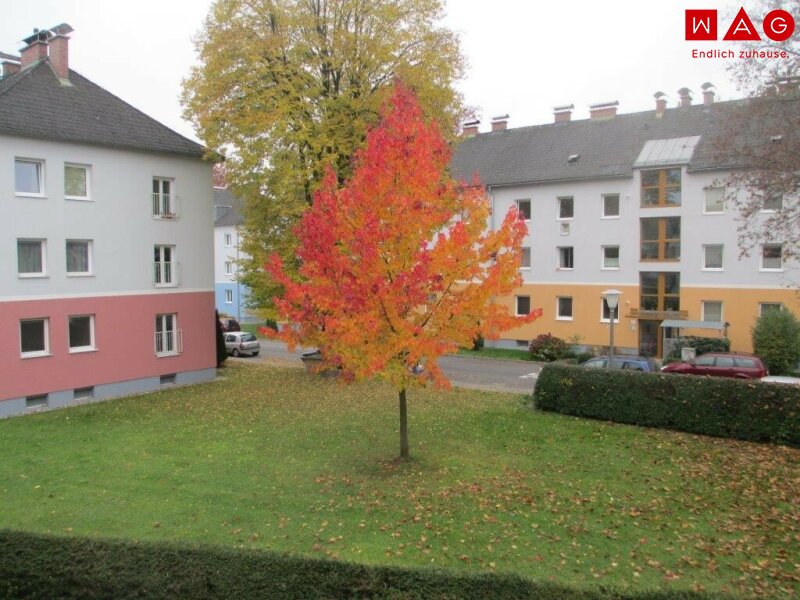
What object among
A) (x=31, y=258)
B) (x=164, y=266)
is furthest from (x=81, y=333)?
(x=164, y=266)

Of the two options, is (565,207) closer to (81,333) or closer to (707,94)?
(707,94)

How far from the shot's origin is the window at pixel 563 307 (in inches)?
1436

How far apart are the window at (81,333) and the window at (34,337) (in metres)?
0.90

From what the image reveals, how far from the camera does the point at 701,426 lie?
16422mm

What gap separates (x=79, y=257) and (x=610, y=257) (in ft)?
85.1

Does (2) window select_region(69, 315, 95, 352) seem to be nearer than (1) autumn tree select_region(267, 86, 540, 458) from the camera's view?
No

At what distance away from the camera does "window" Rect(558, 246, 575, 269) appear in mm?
36531

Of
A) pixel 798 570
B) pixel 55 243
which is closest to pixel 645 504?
pixel 798 570

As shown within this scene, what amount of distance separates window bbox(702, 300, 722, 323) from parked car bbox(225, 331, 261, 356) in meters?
24.1

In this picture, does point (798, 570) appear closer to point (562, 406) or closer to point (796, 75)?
point (562, 406)

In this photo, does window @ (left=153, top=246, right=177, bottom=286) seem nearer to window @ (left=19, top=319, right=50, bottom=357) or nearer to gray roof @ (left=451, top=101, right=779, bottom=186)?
window @ (left=19, top=319, right=50, bottom=357)

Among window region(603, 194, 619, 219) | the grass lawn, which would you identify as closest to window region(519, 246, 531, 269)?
window region(603, 194, 619, 219)

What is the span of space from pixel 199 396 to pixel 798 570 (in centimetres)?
1942

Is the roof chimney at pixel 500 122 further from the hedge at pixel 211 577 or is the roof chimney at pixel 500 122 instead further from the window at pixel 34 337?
the hedge at pixel 211 577
